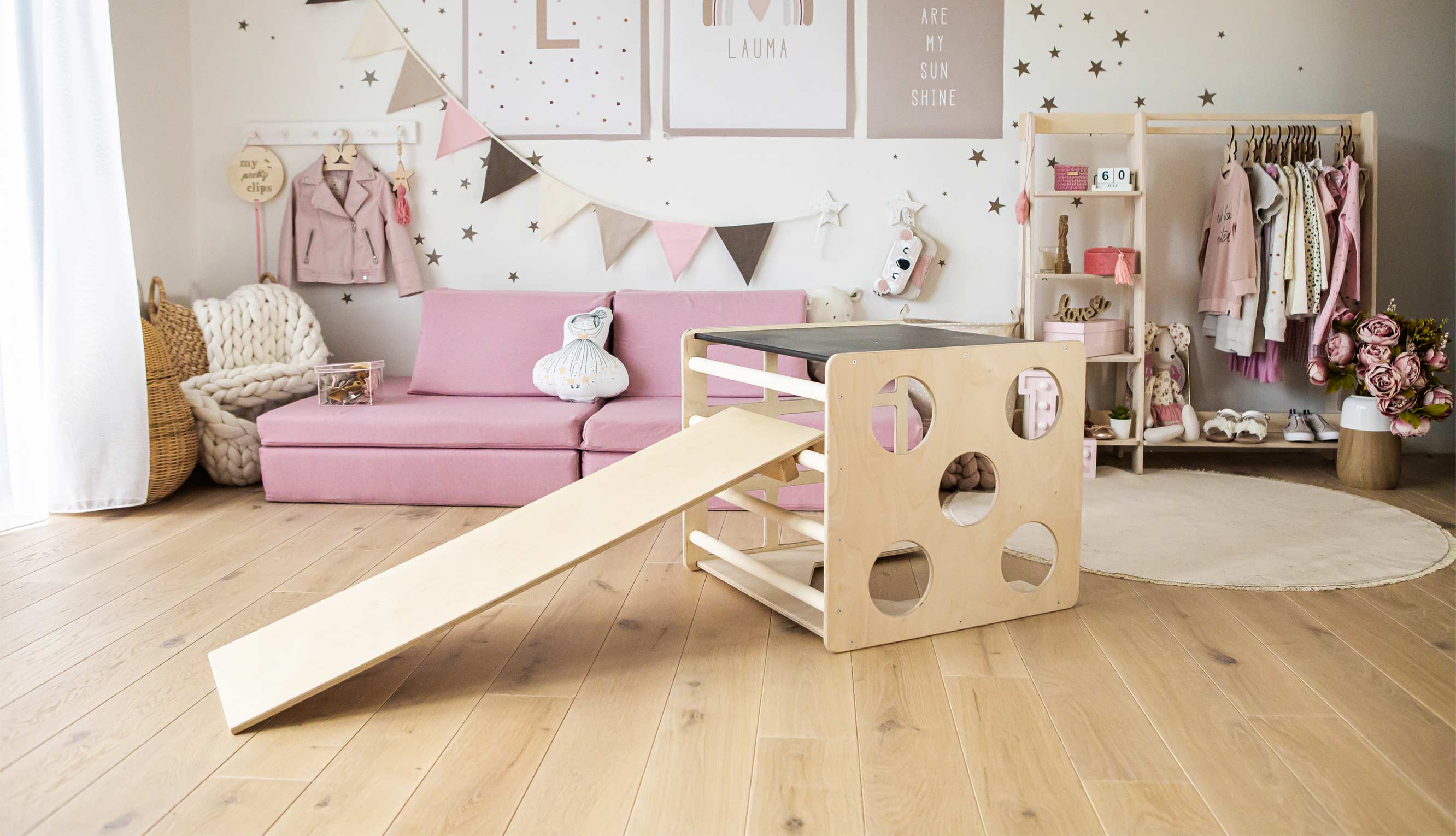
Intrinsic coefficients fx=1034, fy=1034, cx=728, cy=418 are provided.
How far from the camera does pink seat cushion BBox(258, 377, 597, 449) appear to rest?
3234 millimetres

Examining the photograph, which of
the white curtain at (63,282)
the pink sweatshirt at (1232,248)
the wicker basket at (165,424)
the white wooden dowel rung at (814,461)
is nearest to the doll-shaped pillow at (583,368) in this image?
the wicker basket at (165,424)

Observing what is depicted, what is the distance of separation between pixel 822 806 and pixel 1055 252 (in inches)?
118

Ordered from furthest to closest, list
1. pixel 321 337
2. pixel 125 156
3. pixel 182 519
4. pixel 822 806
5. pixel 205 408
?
pixel 321 337, pixel 125 156, pixel 205 408, pixel 182 519, pixel 822 806

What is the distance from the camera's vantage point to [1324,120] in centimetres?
378

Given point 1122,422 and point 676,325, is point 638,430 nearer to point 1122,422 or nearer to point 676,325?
point 676,325

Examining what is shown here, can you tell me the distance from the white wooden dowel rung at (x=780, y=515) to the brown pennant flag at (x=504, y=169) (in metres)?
1.95

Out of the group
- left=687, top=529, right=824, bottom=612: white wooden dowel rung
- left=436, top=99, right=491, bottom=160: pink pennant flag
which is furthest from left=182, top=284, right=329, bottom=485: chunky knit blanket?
left=687, top=529, right=824, bottom=612: white wooden dowel rung

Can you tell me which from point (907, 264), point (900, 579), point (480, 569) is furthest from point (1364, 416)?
point (480, 569)

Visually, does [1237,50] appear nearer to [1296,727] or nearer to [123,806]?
[1296,727]

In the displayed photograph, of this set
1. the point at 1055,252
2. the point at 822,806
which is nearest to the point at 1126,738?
the point at 822,806

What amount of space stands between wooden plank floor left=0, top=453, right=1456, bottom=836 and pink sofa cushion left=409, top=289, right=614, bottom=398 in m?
1.21

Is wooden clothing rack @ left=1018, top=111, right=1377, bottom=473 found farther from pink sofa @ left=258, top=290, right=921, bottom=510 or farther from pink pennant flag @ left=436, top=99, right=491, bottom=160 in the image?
pink pennant flag @ left=436, top=99, right=491, bottom=160

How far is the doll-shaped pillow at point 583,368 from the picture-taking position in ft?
11.3

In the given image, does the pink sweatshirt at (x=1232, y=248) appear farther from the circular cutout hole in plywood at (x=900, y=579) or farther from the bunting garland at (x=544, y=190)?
the circular cutout hole in plywood at (x=900, y=579)
